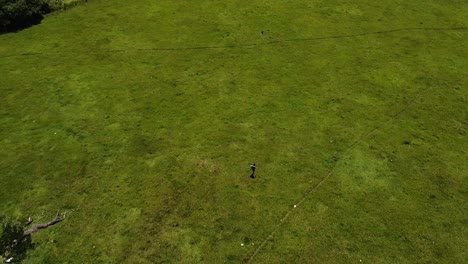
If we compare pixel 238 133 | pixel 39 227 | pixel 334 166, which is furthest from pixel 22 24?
pixel 334 166

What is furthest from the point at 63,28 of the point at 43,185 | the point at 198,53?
the point at 43,185

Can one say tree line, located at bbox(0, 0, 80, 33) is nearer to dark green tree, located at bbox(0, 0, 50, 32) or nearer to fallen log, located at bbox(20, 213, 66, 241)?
dark green tree, located at bbox(0, 0, 50, 32)

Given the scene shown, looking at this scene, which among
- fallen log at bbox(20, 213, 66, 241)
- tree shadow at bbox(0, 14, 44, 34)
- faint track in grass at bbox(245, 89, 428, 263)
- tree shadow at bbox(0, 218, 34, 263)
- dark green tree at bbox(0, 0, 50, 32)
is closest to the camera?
tree shadow at bbox(0, 218, 34, 263)

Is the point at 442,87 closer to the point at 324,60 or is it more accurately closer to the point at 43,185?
the point at 324,60

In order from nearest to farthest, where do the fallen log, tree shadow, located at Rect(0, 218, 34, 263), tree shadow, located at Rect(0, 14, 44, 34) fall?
1. tree shadow, located at Rect(0, 218, 34, 263)
2. the fallen log
3. tree shadow, located at Rect(0, 14, 44, 34)

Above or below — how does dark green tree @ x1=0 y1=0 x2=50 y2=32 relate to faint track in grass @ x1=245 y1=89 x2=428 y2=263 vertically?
above

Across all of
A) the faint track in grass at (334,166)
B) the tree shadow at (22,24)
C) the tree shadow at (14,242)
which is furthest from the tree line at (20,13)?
the faint track in grass at (334,166)

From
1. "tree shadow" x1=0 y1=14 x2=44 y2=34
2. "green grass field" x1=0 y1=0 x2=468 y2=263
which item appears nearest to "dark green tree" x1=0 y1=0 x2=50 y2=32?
"tree shadow" x1=0 y1=14 x2=44 y2=34

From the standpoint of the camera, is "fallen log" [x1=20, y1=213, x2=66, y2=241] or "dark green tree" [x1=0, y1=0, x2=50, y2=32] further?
"dark green tree" [x1=0, y1=0, x2=50, y2=32]
